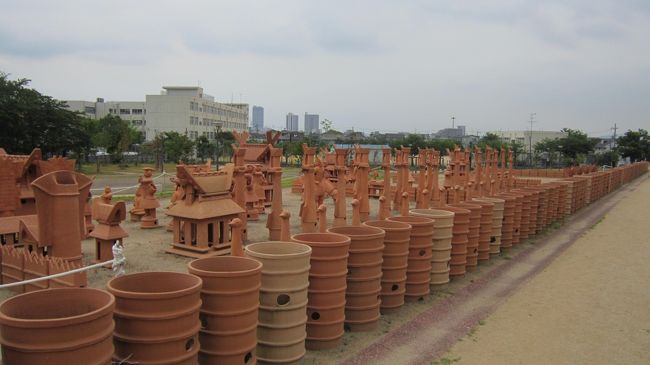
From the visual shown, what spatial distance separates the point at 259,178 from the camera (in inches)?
712

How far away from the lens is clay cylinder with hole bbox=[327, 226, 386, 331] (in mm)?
7594

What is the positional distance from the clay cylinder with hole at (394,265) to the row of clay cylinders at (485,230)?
4.20 m

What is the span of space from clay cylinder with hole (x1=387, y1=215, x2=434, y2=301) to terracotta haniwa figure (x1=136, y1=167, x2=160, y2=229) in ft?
28.4

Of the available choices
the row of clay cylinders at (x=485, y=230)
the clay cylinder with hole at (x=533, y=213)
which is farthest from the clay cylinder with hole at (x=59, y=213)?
the clay cylinder with hole at (x=533, y=213)

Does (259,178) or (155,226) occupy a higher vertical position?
(259,178)

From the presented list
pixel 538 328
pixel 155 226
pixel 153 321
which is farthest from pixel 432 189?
pixel 153 321

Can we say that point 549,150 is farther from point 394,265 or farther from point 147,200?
point 394,265

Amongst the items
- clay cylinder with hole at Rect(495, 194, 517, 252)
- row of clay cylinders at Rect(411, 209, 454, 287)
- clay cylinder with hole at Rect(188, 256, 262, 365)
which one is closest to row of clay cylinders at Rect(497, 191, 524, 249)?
clay cylinder with hole at Rect(495, 194, 517, 252)

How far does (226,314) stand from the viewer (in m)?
5.23

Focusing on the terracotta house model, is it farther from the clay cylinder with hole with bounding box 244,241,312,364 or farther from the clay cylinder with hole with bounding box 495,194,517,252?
the clay cylinder with hole with bounding box 495,194,517,252

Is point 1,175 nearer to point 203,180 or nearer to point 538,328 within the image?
point 203,180

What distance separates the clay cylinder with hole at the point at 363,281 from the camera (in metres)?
7.59

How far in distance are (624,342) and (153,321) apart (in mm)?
6865

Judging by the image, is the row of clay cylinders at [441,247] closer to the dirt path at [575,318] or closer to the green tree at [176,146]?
the dirt path at [575,318]
